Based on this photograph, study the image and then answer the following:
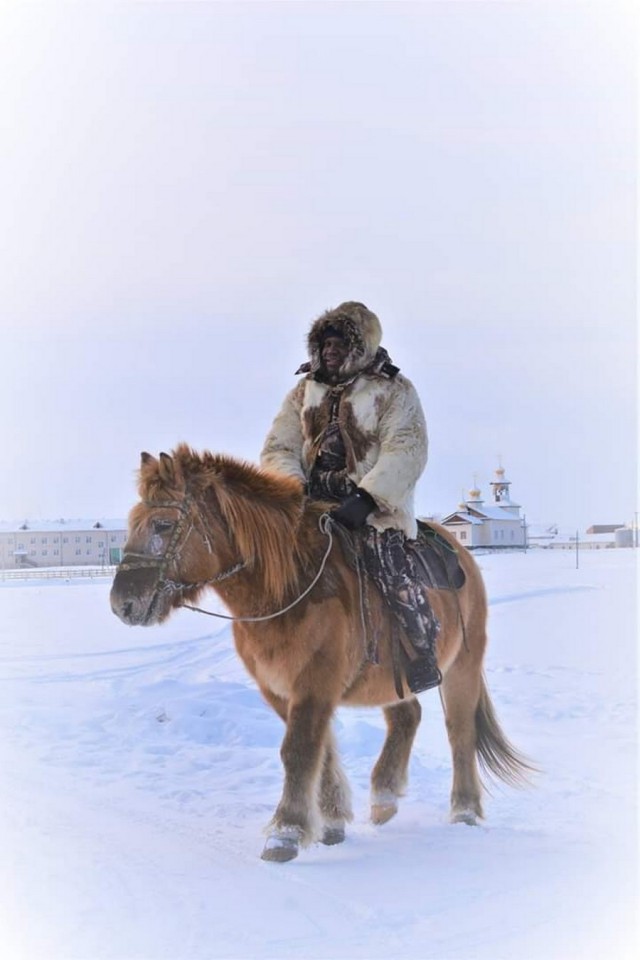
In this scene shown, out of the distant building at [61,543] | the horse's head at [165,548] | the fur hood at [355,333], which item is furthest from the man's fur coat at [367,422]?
the distant building at [61,543]

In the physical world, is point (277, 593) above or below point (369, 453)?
below

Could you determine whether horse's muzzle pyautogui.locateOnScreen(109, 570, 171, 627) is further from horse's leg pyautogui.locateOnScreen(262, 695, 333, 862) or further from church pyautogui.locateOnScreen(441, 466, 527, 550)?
church pyautogui.locateOnScreen(441, 466, 527, 550)

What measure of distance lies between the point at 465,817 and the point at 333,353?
3.05 metres

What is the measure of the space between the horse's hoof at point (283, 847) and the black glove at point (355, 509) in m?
1.70

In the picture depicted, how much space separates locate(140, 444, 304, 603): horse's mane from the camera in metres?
4.92

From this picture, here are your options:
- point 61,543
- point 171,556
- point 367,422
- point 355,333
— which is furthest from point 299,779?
point 61,543

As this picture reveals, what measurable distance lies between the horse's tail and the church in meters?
46.0

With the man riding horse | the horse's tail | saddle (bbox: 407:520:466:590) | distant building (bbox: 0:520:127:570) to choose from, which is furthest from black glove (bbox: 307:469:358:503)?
distant building (bbox: 0:520:127:570)

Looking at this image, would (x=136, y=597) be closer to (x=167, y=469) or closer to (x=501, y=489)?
(x=167, y=469)

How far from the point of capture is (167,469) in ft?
A: 16.1

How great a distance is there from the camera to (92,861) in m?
5.00

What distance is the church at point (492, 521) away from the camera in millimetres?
54688

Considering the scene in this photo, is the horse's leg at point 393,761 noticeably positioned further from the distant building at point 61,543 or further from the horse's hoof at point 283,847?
the distant building at point 61,543

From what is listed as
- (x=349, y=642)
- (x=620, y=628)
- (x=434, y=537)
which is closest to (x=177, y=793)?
(x=349, y=642)
